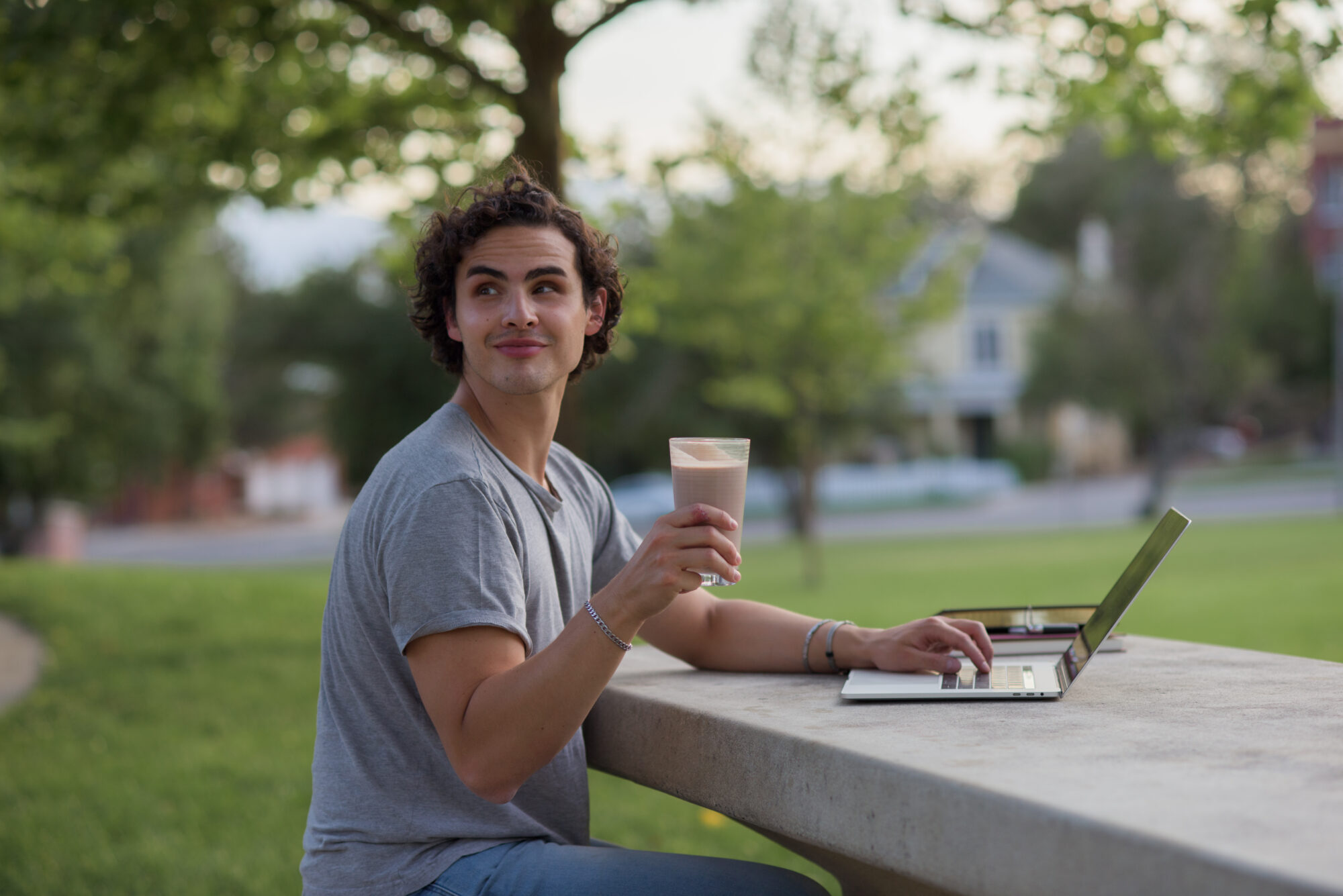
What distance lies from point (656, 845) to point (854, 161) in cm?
1468

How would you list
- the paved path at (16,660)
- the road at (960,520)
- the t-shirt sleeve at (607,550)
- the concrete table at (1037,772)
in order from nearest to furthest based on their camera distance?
1. the concrete table at (1037,772)
2. the t-shirt sleeve at (607,550)
3. the paved path at (16,660)
4. the road at (960,520)

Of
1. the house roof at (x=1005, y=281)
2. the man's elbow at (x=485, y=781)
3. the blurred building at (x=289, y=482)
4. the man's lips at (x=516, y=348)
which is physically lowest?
the blurred building at (x=289, y=482)

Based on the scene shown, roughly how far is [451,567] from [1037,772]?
2.86 feet

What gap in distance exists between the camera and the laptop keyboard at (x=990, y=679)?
2.05m

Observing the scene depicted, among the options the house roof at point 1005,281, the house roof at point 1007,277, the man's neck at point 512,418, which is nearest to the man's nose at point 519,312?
the man's neck at point 512,418

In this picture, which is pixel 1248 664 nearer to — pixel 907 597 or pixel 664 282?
pixel 664 282

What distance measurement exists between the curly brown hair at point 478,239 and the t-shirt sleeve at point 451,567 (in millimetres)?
549

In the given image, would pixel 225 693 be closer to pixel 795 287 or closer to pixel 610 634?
pixel 610 634

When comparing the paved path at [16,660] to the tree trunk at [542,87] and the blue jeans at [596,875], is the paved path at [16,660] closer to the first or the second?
the tree trunk at [542,87]

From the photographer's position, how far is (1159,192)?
26.8 meters

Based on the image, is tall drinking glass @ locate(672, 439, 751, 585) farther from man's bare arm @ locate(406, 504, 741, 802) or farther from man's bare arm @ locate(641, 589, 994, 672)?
man's bare arm @ locate(641, 589, 994, 672)

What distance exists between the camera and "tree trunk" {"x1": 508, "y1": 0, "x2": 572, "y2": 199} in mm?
5789

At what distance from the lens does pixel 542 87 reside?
5809mm

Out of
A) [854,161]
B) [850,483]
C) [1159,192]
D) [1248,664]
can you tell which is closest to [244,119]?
[1248,664]
